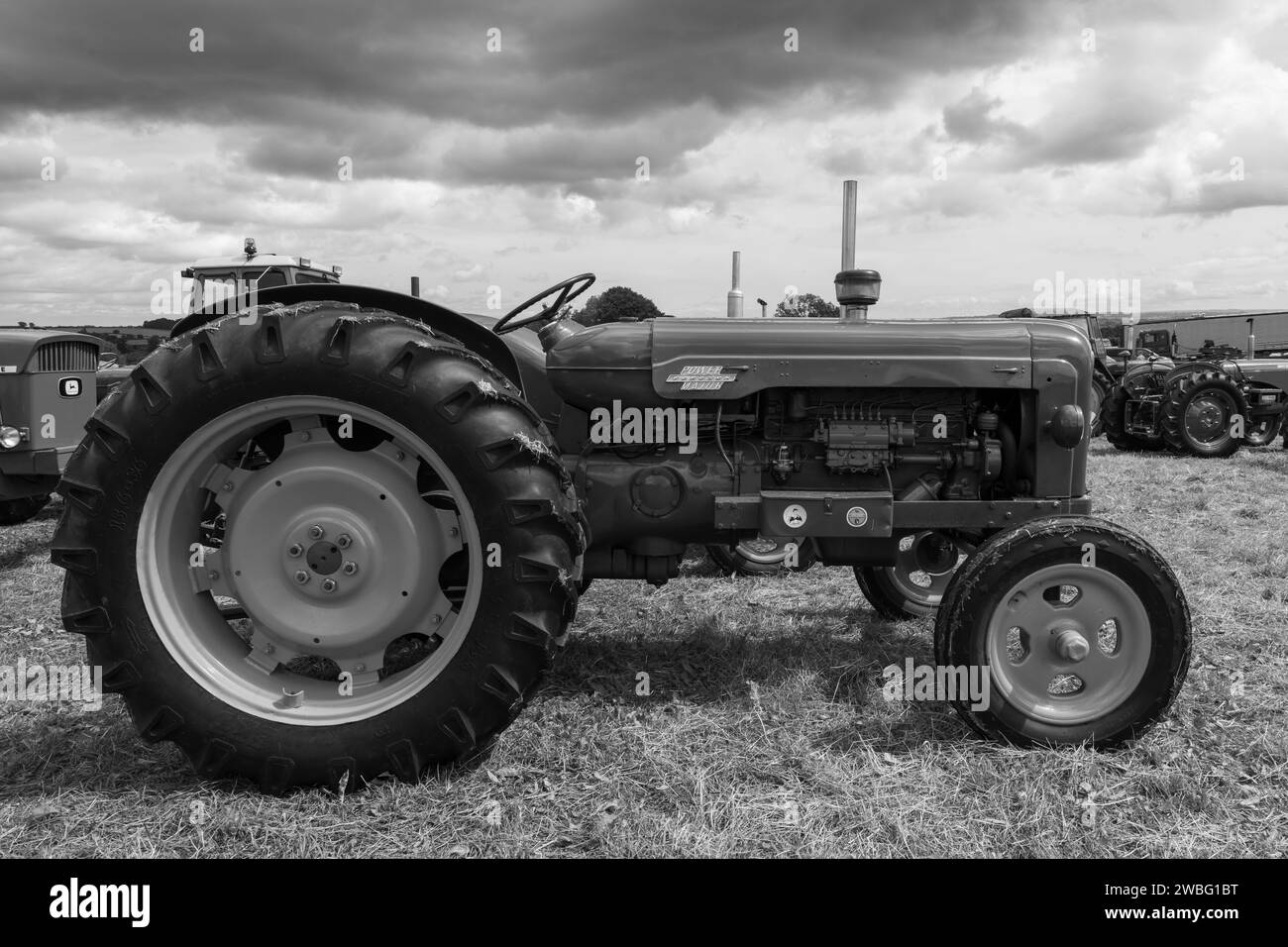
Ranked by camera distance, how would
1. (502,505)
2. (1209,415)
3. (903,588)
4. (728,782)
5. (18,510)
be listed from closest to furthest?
(502,505) < (728,782) < (903,588) < (18,510) < (1209,415)

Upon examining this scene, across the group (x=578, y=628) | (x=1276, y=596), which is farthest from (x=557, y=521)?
(x=1276, y=596)

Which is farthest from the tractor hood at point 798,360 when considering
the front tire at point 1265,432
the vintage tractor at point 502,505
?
the front tire at point 1265,432

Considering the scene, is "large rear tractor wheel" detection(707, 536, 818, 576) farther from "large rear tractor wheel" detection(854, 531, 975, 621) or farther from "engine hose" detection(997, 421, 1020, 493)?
"engine hose" detection(997, 421, 1020, 493)

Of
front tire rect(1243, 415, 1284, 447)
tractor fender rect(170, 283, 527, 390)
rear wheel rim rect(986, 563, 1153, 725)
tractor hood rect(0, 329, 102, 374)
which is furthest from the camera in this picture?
front tire rect(1243, 415, 1284, 447)

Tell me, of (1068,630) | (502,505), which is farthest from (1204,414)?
(502,505)

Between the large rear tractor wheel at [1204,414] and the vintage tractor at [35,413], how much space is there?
12355mm

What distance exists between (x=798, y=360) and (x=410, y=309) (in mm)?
1329

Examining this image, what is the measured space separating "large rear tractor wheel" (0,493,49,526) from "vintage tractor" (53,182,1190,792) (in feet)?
15.7

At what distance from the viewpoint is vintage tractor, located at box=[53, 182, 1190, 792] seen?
259 centimetres

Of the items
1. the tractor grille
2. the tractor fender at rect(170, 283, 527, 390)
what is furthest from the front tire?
Answer: the tractor grille

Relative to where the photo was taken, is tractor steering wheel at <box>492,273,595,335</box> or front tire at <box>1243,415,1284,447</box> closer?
tractor steering wheel at <box>492,273,595,335</box>

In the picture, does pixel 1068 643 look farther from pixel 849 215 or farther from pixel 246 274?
pixel 246 274

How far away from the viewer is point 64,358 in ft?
23.3

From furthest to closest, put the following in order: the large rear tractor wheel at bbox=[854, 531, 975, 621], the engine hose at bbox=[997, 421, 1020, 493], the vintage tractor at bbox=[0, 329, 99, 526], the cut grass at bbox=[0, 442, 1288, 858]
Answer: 1. the vintage tractor at bbox=[0, 329, 99, 526]
2. the large rear tractor wheel at bbox=[854, 531, 975, 621]
3. the engine hose at bbox=[997, 421, 1020, 493]
4. the cut grass at bbox=[0, 442, 1288, 858]
